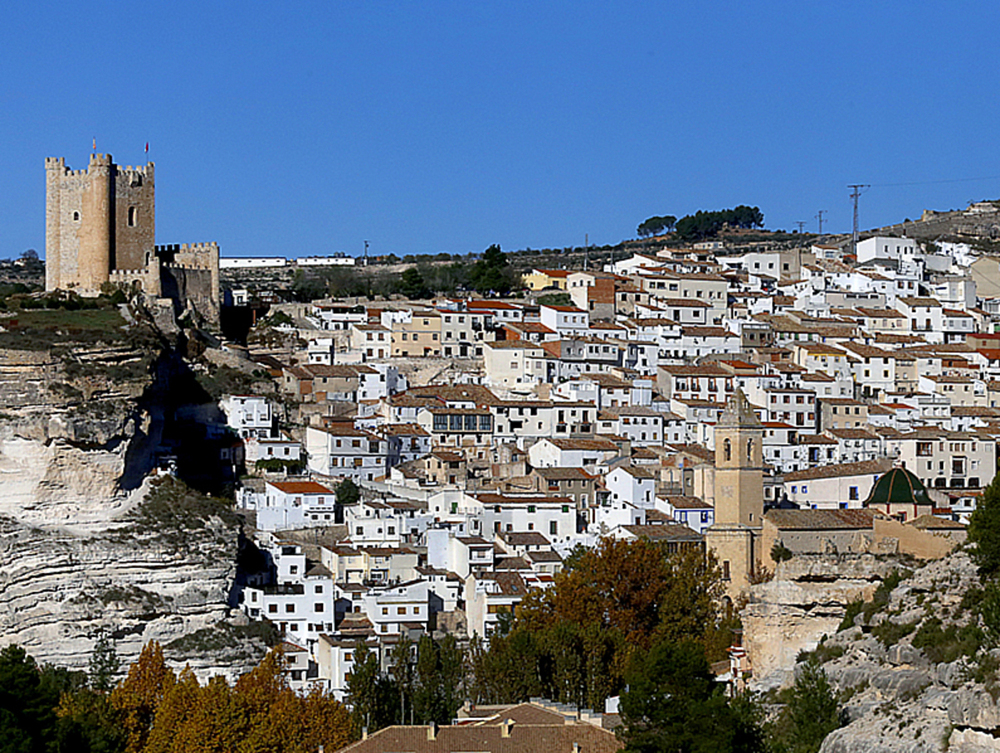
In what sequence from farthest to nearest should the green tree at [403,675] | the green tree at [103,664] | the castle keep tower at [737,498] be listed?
the castle keep tower at [737,498] → the green tree at [103,664] → the green tree at [403,675]

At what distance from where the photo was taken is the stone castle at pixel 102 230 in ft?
203

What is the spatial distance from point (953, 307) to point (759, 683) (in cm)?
4980

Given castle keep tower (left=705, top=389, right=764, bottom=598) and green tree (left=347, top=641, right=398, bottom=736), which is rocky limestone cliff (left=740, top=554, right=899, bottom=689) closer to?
green tree (left=347, top=641, right=398, bottom=736)

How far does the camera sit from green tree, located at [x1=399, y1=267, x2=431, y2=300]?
3024 inches

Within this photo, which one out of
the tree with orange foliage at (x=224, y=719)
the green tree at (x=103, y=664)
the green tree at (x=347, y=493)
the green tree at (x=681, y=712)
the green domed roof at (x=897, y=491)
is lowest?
the green tree at (x=103, y=664)

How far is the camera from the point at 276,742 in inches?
1287

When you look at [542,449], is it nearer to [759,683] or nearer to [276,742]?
[276,742]

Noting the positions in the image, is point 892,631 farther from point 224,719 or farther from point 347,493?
point 347,493

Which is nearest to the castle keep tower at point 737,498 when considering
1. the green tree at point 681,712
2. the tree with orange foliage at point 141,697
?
the tree with orange foliage at point 141,697

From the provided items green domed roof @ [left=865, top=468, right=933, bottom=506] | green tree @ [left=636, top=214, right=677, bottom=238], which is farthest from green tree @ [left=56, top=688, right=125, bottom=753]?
green tree @ [left=636, top=214, right=677, bottom=238]

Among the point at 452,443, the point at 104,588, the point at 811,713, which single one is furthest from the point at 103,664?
the point at 811,713

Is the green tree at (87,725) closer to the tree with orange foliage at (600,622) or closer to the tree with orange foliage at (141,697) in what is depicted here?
the tree with orange foliage at (141,697)

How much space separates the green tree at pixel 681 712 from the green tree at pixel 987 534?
3795 millimetres

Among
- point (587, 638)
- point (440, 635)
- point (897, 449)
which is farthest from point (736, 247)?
point (587, 638)
